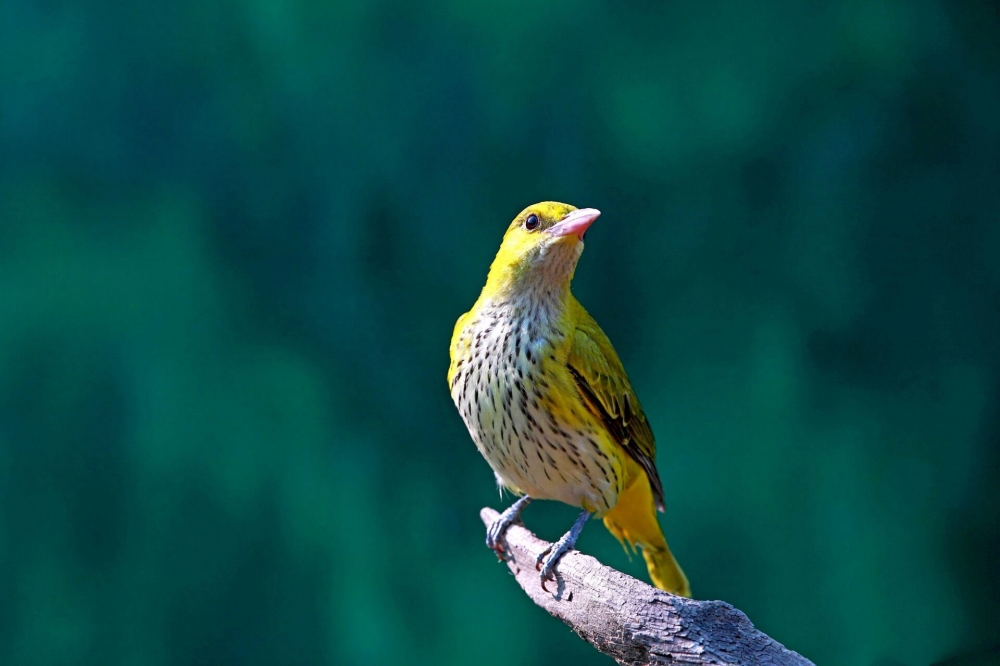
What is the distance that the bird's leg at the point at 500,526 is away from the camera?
296 cm

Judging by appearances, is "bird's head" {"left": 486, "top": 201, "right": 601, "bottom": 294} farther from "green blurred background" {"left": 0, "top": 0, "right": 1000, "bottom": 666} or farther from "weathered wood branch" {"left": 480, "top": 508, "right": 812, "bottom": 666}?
"green blurred background" {"left": 0, "top": 0, "right": 1000, "bottom": 666}

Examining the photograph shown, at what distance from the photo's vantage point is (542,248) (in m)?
2.51

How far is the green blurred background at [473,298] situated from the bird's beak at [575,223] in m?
1.26

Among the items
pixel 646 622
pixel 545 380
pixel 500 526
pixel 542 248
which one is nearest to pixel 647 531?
pixel 500 526

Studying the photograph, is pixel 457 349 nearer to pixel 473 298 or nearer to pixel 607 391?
pixel 607 391

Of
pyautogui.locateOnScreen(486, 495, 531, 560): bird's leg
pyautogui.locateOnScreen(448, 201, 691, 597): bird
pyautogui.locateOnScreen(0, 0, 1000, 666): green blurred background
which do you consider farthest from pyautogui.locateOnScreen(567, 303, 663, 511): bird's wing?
pyautogui.locateOnScreen(0, 0, 1000, 666): green blurred background

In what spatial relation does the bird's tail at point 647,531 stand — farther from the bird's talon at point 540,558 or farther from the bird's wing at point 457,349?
the bird's wing at point 457,349

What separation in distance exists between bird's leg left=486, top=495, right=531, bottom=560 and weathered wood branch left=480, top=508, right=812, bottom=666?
0.39 meters

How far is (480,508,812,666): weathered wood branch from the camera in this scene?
1.97m

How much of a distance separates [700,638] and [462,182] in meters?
2.31

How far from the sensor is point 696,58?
144 inches

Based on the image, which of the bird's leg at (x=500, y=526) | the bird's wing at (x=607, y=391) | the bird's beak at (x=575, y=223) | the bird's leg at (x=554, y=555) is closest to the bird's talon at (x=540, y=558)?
the bird's leg at (x=554, y=555)

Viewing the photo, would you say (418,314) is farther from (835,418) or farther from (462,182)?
(835,418)

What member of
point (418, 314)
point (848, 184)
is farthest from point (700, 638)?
point (848, 184)
